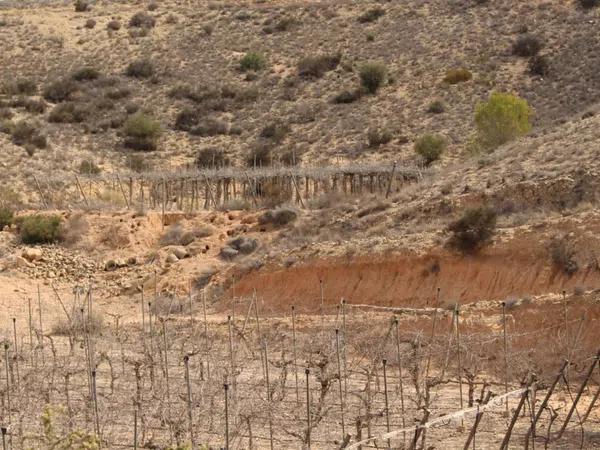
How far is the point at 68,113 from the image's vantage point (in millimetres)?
46062

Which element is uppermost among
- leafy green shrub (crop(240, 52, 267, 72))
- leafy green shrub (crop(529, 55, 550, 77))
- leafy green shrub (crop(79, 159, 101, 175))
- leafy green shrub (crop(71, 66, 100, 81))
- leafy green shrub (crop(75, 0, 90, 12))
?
leafy green shrub (crop(75, 0, 90, 12))

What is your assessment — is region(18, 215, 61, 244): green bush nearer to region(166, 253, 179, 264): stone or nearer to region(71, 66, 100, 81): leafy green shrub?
region(166, 253, 179, 264): stone

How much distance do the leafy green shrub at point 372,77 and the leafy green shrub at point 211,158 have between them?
711 centimetres

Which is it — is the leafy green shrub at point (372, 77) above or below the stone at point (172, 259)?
above

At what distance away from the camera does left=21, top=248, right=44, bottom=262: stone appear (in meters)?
29.1

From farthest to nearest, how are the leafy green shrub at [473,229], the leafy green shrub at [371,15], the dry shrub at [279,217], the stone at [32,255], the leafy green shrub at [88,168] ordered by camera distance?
1. the leafy green shrub at [371,15]
2. the leafy green shrub at [88,168]
3. the stone at [32,255]
4. the dry shrub at [279,217]
5. the leafy green shrub at [473,229]

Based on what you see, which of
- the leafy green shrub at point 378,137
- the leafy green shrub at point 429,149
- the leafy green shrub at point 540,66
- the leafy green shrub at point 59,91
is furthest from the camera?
the leafy green shrub at point 59,91

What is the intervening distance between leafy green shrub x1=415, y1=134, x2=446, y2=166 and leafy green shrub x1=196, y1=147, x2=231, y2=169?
23.9ft

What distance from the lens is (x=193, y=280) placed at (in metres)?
26.4

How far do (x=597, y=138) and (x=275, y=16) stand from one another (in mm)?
31434

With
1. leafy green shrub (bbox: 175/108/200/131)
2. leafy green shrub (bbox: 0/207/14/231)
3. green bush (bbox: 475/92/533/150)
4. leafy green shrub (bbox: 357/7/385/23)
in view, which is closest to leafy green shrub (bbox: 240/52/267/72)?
leafy green shrub (bbox: 175/108/200/131)

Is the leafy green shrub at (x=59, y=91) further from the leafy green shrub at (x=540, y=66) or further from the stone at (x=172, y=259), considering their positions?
the stone at (x=172, y=259)

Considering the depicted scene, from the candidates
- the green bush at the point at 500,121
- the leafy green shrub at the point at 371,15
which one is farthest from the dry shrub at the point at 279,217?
the leafy green shrub at the point at 371,15

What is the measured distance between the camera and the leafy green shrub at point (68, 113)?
4569 centimetres
